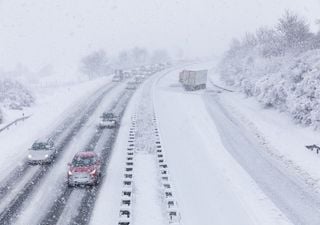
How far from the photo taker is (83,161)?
26.6 m

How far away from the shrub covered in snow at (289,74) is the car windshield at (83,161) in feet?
61.0

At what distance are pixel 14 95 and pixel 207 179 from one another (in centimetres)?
3338

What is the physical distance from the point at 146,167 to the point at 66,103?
89.0 feet

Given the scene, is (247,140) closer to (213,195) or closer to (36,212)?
(213,195)

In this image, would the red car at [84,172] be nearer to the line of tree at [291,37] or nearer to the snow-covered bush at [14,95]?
the snow-covered bush at [14,95]

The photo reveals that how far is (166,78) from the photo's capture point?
3479 inches

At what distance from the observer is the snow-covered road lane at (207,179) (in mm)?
22344

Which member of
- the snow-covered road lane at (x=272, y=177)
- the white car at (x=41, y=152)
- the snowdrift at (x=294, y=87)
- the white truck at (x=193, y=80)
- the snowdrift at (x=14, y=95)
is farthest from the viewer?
the white truck at (x=193, y=80)

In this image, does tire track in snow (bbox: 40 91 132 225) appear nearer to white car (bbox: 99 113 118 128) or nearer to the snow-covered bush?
white car (bbox: 99 113 118 128)

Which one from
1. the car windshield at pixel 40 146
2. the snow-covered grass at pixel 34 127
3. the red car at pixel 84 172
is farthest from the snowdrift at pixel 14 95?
the red car at pixel 84 172

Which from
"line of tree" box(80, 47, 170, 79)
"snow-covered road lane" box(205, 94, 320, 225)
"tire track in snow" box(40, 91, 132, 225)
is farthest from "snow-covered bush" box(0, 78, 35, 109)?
"line of tree" box(80, 47, 170, 79)

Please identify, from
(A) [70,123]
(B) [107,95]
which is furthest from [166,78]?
(A) [70,123]

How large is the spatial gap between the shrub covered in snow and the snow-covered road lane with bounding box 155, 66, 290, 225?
677 cm

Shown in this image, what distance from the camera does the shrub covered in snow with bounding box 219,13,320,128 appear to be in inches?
1506
